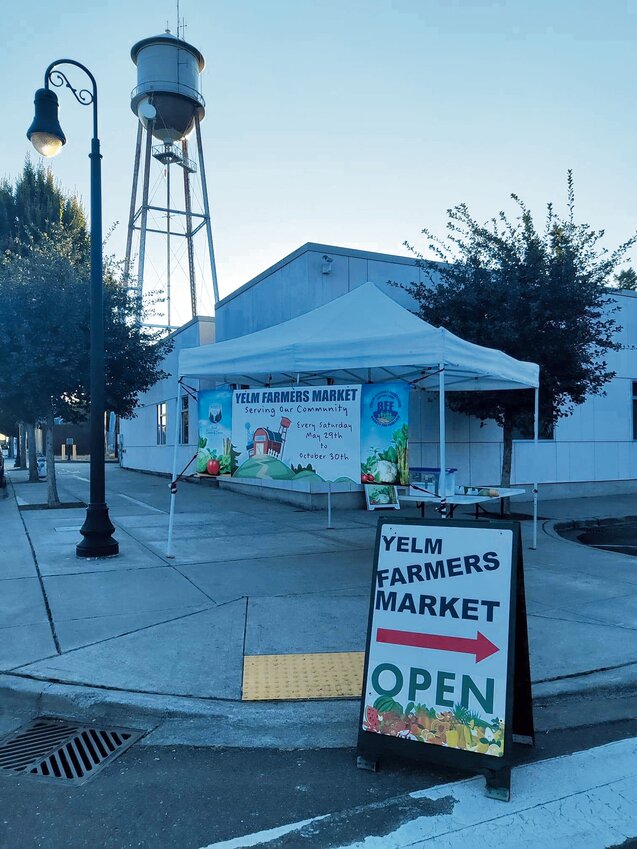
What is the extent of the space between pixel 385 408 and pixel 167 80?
80.8 feet

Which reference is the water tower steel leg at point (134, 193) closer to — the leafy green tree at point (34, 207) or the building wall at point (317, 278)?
the leafy green tree at point (34, 207)

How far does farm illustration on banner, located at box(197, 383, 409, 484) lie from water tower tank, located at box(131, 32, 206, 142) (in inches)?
897

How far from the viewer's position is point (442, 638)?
3.53 metres

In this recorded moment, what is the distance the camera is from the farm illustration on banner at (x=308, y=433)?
24.5 feet

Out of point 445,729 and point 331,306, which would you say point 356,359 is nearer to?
point 331,306

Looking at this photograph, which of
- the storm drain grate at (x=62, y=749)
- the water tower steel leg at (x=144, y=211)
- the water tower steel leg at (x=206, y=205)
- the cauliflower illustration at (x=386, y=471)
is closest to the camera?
the storm drain grate at (x=62, y=749)

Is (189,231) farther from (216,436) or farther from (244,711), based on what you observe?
(244,711)

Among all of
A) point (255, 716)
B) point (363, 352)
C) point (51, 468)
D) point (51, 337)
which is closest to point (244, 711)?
point (255, 716)

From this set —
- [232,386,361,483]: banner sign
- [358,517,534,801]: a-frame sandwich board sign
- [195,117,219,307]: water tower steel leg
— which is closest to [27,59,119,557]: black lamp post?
[232,386,361,483]: banner sign

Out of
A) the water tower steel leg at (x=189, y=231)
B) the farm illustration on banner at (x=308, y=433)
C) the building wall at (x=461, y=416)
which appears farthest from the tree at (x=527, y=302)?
the water tower steel leg at (x=189, y=231)

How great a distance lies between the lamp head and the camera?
8.54 meters

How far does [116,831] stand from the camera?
3020mm

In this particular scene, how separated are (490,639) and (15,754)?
8.90 ft

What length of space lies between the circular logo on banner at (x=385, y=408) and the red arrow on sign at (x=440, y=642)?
4.00 metres
